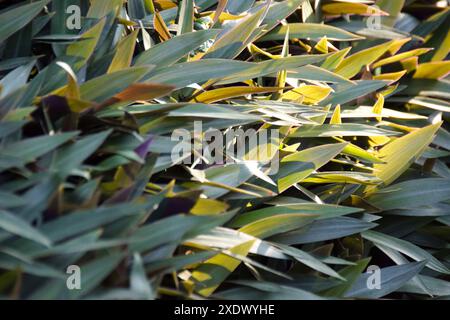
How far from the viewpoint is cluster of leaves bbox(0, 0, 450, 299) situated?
1254mm

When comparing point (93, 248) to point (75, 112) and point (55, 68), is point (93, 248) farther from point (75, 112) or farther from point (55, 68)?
point (55, 68)

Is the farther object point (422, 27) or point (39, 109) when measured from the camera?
point (422, 27)

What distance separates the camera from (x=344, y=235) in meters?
1.65

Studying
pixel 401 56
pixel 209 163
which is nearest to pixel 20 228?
pixel 209 163

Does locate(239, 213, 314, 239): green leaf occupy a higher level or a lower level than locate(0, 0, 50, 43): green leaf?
lower

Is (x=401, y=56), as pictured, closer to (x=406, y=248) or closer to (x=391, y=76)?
(x=391, y=76)

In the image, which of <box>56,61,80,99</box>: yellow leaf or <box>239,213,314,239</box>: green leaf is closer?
<box>56,61,80,99</box>: yellow leaf

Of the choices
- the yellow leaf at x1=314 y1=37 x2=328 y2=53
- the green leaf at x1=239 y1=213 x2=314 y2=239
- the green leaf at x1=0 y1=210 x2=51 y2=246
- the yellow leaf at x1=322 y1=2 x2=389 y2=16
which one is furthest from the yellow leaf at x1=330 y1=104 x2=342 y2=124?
the green leaf at x1=0 y1=210 x2=51 y2=246

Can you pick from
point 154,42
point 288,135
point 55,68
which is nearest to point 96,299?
point 55,68

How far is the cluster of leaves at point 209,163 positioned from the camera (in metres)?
1.25

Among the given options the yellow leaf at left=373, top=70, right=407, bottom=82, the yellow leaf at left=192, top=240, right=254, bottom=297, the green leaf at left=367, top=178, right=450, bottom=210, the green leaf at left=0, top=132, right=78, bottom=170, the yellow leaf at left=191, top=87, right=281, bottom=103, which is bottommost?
the yellow leaf at left=192, top=240, right=254, bottom=297

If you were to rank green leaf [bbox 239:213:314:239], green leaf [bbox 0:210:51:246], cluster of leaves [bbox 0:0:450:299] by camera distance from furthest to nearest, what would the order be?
green leaf [bbox 239:213:314:239] < cluster of leaves [bbox 0:0:450:299] < green leaf [bbox 0:210:51:246]

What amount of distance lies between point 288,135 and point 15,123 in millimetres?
734

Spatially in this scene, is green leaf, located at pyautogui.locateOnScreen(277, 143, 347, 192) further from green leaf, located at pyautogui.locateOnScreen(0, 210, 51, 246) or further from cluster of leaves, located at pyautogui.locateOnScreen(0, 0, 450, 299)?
green leaf, located at pyautogui.locateOnScreen(0, 210, 51, 246)
